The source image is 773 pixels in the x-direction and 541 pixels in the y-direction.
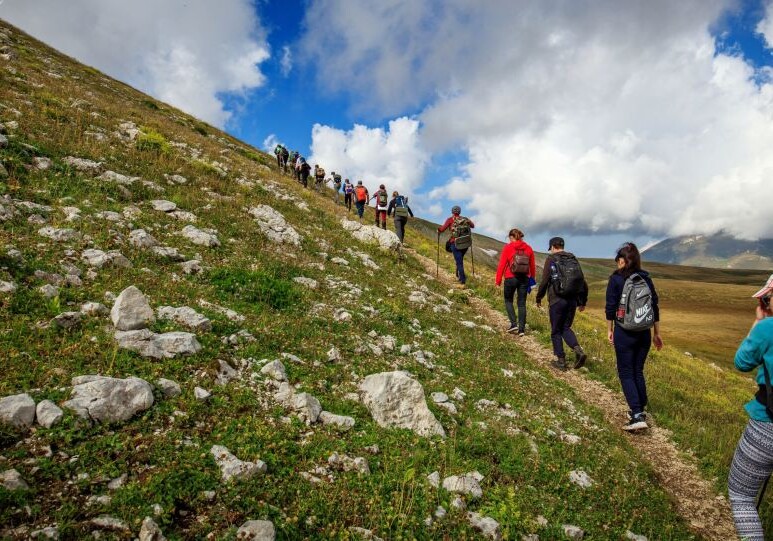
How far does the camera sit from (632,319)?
26.1ft

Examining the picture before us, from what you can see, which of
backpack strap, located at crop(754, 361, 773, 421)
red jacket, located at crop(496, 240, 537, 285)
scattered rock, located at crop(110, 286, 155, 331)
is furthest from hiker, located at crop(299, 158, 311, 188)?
backpack strap, located at crop(754, 361, 773, 421)

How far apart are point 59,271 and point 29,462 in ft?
14.7

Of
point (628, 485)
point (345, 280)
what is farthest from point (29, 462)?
point (345, 280)

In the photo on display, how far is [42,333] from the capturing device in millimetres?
5473

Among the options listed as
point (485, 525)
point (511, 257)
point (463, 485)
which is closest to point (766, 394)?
point (485, 525)

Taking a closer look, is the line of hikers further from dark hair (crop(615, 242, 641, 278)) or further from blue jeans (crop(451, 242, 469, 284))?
dark hair (crop(615, 242, 641, 278))

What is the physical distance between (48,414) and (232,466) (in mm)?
1963

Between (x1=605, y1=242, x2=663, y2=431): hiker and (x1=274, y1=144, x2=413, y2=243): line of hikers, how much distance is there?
49.5 feet

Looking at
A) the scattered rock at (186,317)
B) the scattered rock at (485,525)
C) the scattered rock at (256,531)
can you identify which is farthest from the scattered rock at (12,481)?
the scattered rock at (485,525)

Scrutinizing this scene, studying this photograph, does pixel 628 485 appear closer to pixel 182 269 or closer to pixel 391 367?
pixel 391 367

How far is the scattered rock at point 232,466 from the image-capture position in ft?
13.9

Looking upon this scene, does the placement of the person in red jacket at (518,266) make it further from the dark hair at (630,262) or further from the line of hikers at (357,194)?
the line of hikers at (357,194)

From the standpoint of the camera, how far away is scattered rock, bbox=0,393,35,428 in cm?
402

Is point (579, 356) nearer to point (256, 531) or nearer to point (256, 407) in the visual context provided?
point (256, 407)
